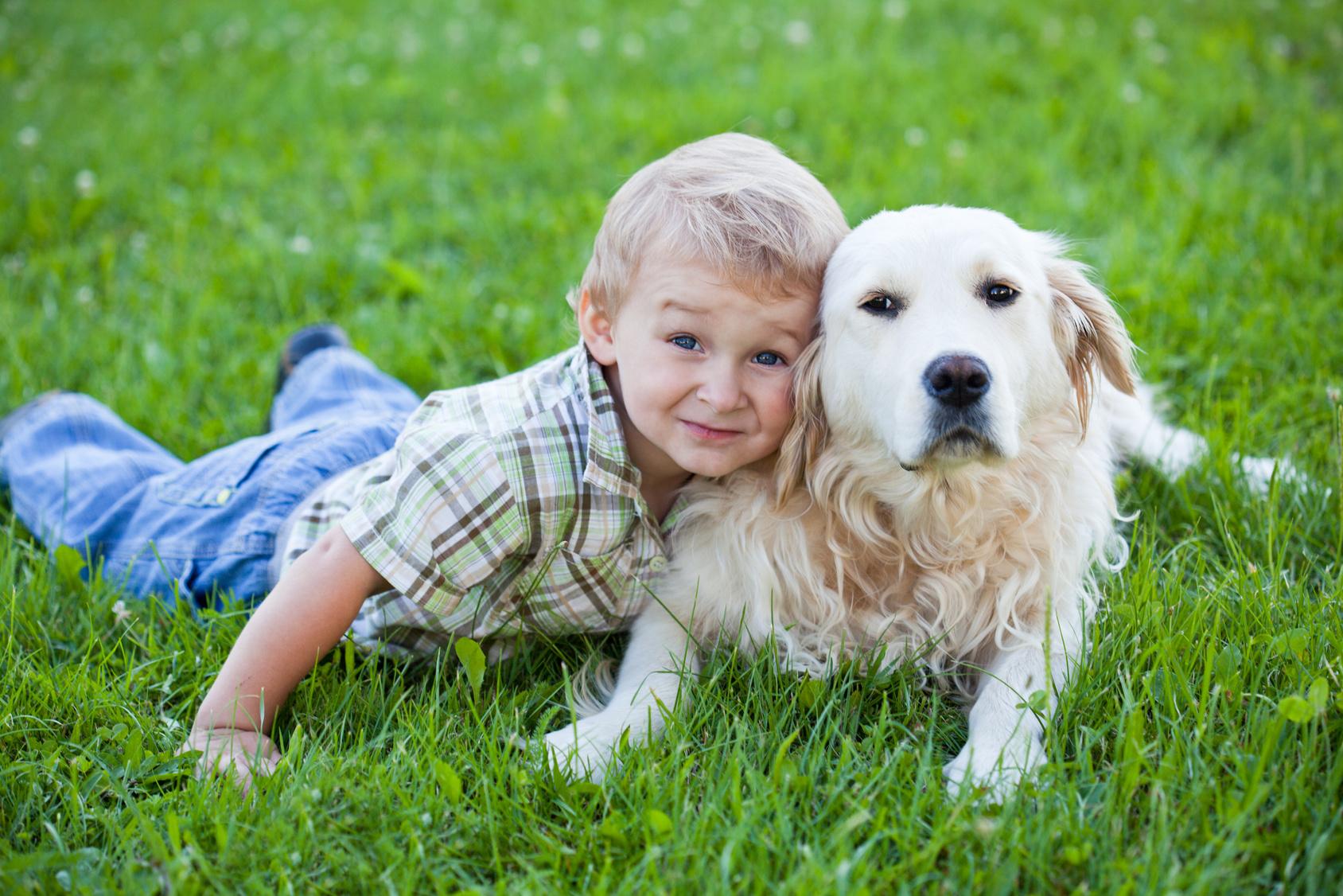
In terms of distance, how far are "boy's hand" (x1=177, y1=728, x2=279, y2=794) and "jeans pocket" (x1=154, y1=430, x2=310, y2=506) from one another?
96 centimetres

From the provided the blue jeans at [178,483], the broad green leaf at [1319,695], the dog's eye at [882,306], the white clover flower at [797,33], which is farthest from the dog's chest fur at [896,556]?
the white clover flower at [797,33]

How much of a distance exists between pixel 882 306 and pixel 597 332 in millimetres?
690

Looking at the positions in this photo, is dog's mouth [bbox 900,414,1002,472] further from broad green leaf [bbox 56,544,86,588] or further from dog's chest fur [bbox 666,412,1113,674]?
broad green leaf [bbox 56,544,86,588]

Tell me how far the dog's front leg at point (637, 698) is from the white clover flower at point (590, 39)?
539 centimetres

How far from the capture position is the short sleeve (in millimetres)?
2480

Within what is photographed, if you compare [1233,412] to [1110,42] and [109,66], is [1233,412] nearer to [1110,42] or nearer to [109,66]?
[1110,42]

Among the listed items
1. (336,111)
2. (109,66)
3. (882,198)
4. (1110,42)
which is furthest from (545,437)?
(109,66)

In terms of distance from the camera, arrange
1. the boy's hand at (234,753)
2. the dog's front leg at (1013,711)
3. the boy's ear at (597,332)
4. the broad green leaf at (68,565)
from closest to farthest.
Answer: the dog's front leg at (1013,711) < the boy's hand at (234,753) < the boy's ear at (597,332) < the broad green leaf at (68,565)

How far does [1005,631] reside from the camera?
102 inches

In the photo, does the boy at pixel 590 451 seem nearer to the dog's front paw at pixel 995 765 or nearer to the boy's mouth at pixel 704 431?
the boy's mouth at pixel 704 431

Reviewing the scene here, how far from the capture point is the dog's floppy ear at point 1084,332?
100 inches

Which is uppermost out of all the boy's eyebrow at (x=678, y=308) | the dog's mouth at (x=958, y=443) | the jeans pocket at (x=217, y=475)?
the boy's eyebrow at (x=678, y=308)

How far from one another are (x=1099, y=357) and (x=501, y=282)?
268cm

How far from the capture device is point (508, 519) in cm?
253
